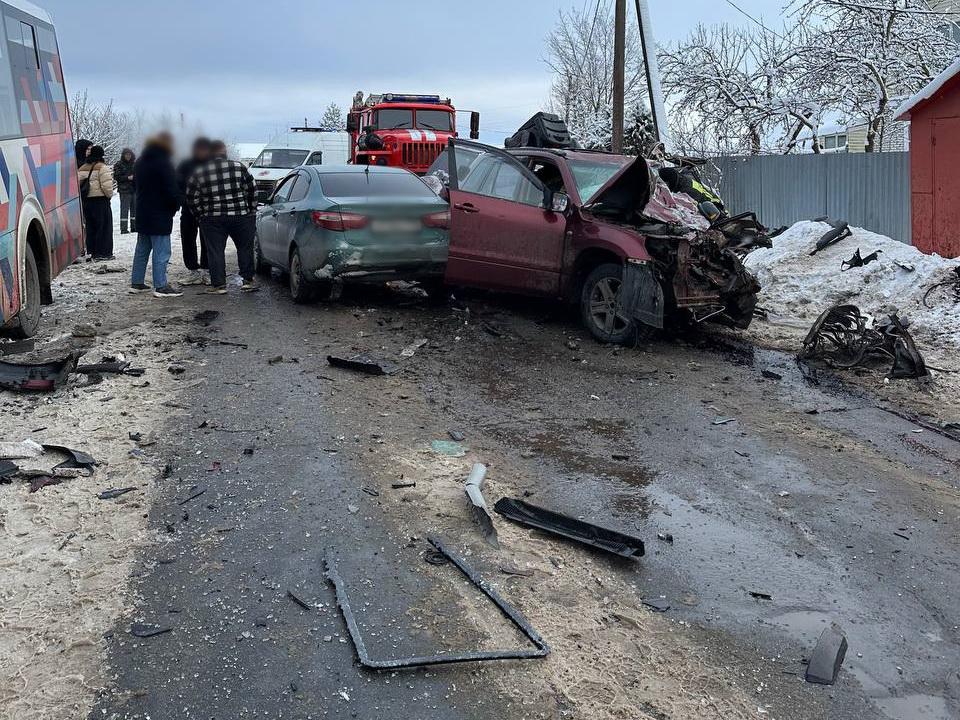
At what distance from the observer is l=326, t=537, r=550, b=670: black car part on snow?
3578 mm

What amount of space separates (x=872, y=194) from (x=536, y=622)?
15.2m

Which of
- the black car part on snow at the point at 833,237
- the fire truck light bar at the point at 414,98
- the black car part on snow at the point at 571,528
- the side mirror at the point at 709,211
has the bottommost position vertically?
the black car part on snow at the point at 571,528

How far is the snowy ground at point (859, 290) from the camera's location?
9.52 meters

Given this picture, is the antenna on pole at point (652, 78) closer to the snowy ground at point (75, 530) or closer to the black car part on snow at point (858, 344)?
the black car part on snow at point (858, 344)

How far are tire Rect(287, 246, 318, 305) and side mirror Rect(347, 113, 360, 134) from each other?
47.6 ft

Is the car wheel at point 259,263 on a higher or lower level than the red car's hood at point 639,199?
lower

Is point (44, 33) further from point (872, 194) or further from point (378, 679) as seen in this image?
point (872, 194)

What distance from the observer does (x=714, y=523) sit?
5.18 metres

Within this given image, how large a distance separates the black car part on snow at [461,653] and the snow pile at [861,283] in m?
6.59

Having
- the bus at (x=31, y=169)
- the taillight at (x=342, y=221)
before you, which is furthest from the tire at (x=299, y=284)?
the bus at (x=31, y=169)

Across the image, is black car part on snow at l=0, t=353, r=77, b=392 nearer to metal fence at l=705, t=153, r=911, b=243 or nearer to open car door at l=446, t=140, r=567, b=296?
open car door at l=446, t=140, r=567, b=296

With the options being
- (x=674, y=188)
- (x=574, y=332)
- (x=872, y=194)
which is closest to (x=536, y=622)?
(x=574, y=332)

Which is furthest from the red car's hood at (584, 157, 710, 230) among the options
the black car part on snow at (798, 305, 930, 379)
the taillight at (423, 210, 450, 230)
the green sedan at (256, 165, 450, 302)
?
the green sedan at (256, 165, 450, 302)

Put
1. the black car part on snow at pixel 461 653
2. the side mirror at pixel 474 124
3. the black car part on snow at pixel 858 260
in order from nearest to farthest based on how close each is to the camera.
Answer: the black car part on snow at pixel 461 653
the black car part on snow at pixel 858 260
the side mirror at pixel 474 124
